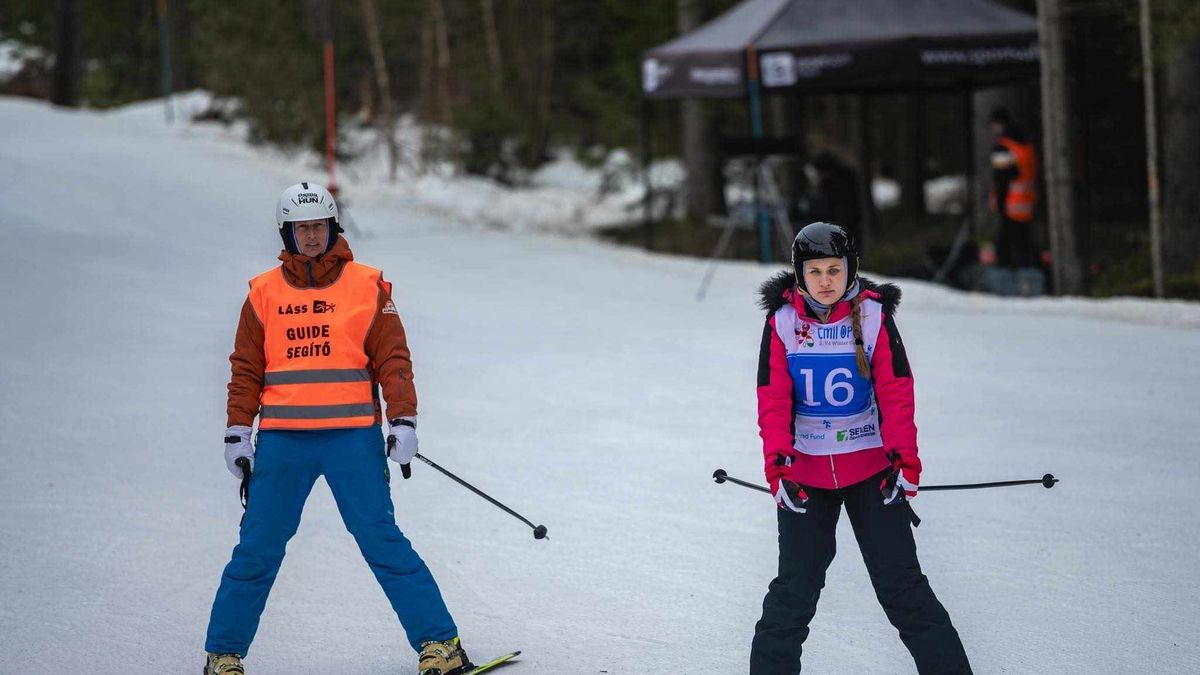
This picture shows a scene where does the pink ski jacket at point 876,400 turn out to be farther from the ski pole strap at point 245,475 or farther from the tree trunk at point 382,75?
the tree trunk at point 382,75

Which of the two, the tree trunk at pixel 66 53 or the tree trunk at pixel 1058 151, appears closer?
the tree trunk at pixel 1058 151

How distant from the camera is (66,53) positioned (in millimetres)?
36062

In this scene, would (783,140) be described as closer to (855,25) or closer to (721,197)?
(855,25)

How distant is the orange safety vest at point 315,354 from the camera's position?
4555mm

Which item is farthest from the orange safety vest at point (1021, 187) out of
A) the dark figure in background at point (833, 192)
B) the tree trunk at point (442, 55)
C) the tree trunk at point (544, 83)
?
the tree trunk at point (442, 55)

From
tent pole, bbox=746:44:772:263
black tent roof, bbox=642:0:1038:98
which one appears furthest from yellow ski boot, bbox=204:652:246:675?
black tent roof, bbox=642:0:1038:98

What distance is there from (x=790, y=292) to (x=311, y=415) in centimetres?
155

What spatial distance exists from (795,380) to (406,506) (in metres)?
→ 3.43

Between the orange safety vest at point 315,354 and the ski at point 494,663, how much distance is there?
0.90m

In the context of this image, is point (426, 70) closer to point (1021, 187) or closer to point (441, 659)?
point (1021, 187)

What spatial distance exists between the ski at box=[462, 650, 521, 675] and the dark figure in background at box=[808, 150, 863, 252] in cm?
1245

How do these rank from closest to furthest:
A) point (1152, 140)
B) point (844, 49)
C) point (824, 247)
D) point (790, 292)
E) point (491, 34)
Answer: point (824, 247) → point (790, 292) → point (1152, 140) → point (844, 49) → point (491, 34)

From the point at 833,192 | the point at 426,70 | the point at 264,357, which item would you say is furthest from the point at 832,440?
the point at 426,70

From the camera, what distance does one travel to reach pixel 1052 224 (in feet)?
45.1
